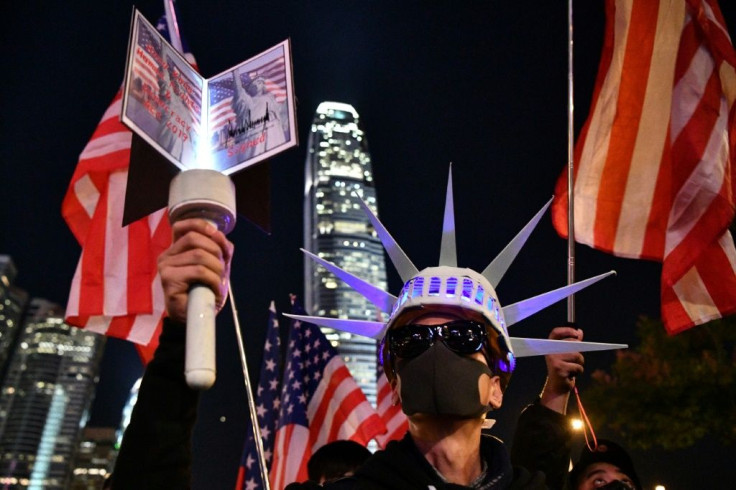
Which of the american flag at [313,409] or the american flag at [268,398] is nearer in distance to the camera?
the american flag at [313,409]

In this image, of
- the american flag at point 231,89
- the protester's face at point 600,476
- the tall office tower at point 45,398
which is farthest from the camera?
the tall office tower at point 45,398

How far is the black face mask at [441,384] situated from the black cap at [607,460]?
2684mm

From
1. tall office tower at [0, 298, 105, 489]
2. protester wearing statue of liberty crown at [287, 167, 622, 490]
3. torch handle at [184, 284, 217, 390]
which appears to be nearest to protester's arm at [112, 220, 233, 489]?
torch handle at [184, 284, 217, 390]

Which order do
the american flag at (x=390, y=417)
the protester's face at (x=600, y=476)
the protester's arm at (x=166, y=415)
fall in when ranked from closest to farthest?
1. the protester's arm at (x=166, y=415)
2. the protester's face at (x=600, y=476)
3. the american flag at (x=390, y=417)

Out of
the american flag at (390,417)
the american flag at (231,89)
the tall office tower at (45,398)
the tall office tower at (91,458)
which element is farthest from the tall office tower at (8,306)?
the american flag at (231,89)

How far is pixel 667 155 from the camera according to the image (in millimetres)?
6125

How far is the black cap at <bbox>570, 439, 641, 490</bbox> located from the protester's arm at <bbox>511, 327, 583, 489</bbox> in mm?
1449

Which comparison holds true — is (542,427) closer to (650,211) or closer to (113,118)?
(650,211)

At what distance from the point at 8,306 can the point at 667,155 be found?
518 ft

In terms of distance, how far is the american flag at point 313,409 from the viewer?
9.16 m

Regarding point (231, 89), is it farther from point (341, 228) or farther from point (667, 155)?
point (341, 228)

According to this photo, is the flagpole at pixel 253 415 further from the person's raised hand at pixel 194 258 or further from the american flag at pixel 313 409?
the american flag at pixel 313 409

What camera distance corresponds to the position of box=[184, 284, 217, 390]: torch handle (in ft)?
4.87

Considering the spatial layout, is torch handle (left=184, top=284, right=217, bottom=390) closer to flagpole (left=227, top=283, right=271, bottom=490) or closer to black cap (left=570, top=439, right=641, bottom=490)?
flagpole (left=227, top=283, right=271, bottom=490)
